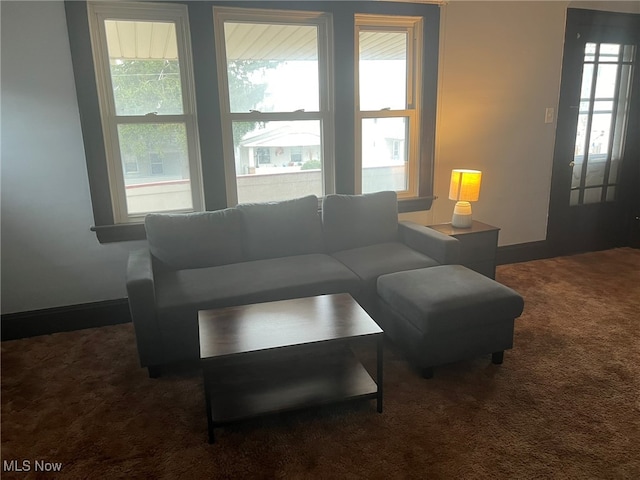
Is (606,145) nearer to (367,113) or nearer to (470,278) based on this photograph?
(367,113)

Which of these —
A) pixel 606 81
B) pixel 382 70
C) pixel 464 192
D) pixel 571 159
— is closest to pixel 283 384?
pixel 464 192

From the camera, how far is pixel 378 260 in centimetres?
297

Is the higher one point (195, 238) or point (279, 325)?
point (195, 238)

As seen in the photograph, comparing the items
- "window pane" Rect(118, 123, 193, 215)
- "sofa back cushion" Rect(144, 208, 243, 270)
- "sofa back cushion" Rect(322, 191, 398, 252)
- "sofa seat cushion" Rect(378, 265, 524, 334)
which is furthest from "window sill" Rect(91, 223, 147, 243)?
Result: "sofa seat cushion" Rect(378, 265, 524, 334)

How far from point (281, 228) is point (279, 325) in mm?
1123

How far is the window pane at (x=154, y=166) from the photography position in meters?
3.06

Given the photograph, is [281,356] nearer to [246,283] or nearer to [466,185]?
[246,283]

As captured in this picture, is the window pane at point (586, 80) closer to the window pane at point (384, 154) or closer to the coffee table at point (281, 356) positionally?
the window pane at point (384, 154)

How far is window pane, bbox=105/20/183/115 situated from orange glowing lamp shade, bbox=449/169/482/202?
213 cm

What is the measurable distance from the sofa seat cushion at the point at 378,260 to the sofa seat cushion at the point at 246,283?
3.4 inches

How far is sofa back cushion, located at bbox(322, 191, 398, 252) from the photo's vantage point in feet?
10.7

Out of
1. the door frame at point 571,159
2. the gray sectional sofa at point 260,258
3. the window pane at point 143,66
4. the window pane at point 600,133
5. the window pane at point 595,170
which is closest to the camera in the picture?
the gray sectional sofa at point 260,258

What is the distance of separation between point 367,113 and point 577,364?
7.34ft

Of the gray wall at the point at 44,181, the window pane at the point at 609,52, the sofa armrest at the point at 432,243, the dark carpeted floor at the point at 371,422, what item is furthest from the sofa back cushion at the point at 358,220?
the window pane at the point at 609,52
